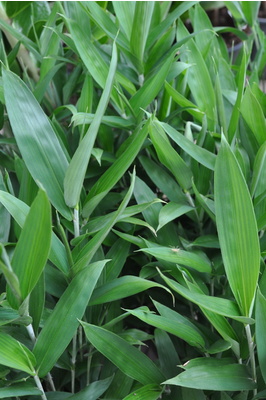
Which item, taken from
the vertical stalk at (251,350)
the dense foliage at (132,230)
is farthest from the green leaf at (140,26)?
the vertical stalk at (251,350)

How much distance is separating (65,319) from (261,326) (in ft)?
0.50

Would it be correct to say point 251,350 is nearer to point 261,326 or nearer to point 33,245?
point 261,326

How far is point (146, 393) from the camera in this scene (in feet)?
1.52

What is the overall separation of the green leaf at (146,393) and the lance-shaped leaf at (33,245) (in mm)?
138

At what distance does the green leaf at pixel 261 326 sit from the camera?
0.41 meters

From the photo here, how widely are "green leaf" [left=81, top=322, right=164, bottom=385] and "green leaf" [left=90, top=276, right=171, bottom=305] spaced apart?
0.04 m

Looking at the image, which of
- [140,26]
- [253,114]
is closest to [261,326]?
[253,114]

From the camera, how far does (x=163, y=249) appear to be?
1.63ft

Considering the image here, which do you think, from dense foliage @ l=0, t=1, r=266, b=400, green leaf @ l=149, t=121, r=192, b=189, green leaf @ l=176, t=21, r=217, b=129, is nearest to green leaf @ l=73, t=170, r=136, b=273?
dense foliage @ l=0, t=1, r=266, b=400

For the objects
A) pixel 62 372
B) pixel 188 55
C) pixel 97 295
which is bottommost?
pixel 62 372

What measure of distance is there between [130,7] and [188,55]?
100 millimetres

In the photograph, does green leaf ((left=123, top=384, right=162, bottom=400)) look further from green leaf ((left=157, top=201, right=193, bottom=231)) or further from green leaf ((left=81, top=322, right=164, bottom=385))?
green leaf ((left=157, top=201, right=193, bottom=231))

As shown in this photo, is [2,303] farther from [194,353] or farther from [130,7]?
[130,7]

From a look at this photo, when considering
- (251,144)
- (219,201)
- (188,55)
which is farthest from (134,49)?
(219,201)
